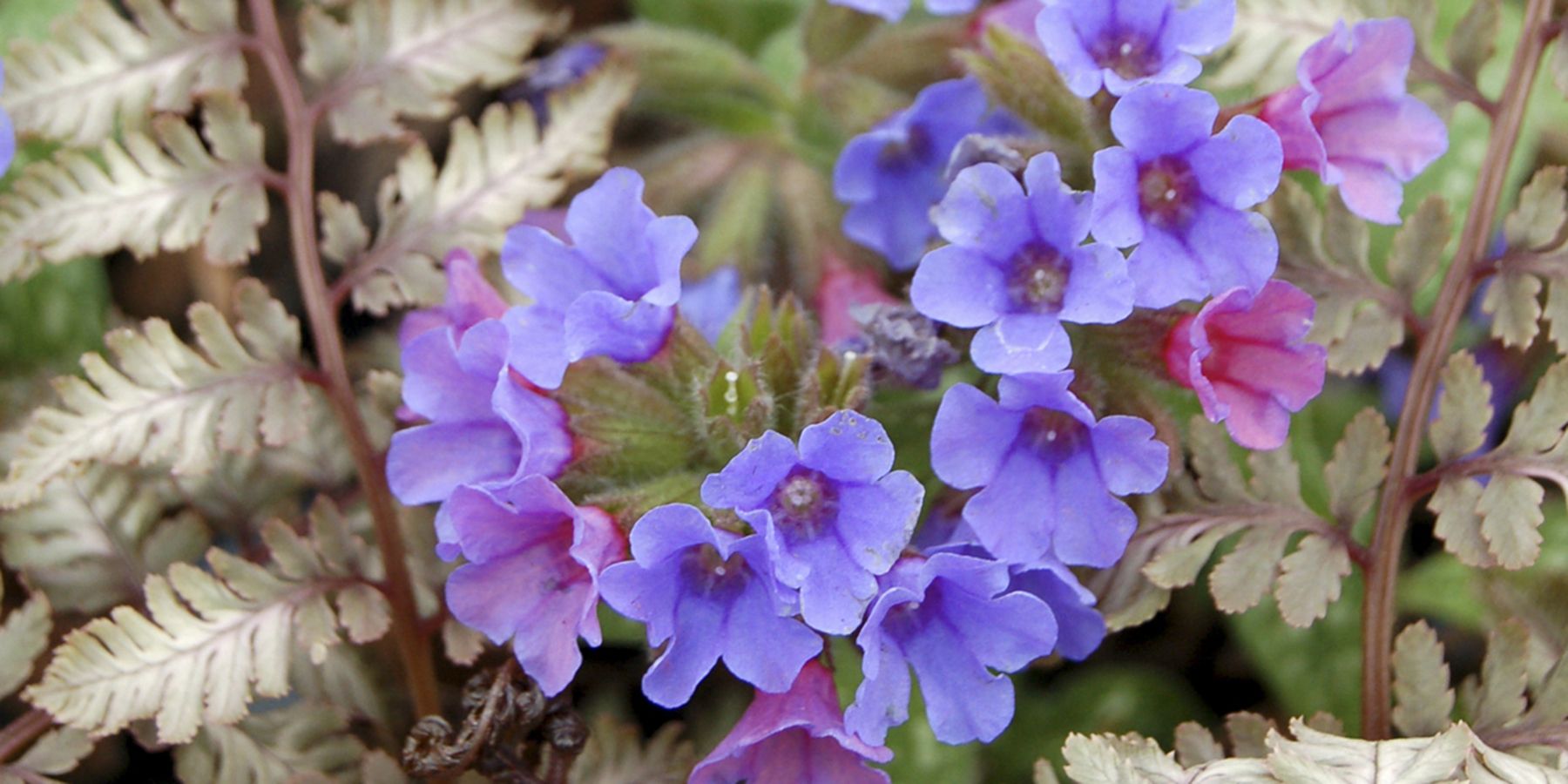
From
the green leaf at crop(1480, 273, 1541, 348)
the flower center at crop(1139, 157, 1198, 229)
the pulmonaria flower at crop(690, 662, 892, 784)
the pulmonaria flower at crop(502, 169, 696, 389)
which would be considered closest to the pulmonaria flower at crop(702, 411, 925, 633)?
the pulmonaria flower at crop(690, 662, 892, 784)

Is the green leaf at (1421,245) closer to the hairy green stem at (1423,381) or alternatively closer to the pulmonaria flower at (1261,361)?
the hairy green stem at (1423,381)

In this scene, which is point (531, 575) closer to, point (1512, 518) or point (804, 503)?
point (804, 503)

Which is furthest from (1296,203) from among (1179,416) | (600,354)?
(600,354)

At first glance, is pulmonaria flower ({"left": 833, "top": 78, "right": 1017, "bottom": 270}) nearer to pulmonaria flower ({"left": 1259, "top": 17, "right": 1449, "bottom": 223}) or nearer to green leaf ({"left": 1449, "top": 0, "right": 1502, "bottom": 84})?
pulmonaria flower ({"left": 1259, "top": 17, "right": 1449, "bottom": 223})

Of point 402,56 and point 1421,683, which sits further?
point 402,56

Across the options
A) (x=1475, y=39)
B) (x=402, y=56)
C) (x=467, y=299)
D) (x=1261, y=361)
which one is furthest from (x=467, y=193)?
(x=1475, y=39)

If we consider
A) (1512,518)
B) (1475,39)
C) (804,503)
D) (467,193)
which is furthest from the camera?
(467,193)
